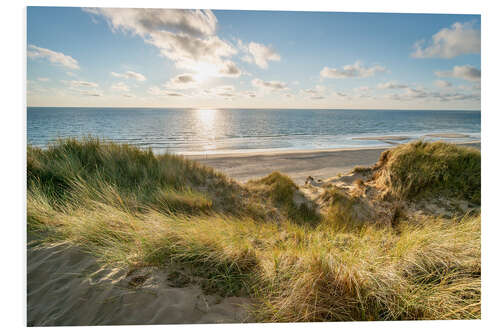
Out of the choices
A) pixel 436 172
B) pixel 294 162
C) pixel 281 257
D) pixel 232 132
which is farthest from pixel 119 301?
pixel 232 132

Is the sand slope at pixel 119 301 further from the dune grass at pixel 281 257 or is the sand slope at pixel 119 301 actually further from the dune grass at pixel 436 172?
the dune grass at pixel 436 172

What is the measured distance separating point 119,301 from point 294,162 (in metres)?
9.25

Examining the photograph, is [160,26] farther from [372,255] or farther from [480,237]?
[480,237]

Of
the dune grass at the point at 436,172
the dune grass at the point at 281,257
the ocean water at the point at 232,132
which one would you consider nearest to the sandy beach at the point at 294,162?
the ocean water at the point at 232,132

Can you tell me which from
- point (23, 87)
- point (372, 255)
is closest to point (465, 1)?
point (372, 255)

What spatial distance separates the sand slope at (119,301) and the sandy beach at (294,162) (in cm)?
591

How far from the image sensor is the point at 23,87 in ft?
8.21

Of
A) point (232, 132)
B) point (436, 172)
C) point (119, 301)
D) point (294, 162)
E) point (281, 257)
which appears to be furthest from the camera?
point (232, 132)

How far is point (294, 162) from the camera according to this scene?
10445 millimetres

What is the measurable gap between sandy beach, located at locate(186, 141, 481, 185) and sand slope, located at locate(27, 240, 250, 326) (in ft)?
19.4

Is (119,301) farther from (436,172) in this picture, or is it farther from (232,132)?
(232,132)

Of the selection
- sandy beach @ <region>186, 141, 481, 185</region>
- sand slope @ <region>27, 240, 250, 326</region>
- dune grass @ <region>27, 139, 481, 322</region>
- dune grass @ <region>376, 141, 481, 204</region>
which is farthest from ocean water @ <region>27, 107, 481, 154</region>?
sandy beach @ <region>186, 141, 481, 185</region>

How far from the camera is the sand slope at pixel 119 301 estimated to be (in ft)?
5.62

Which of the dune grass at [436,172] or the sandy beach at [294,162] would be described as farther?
the sandy beach at [294,162]
